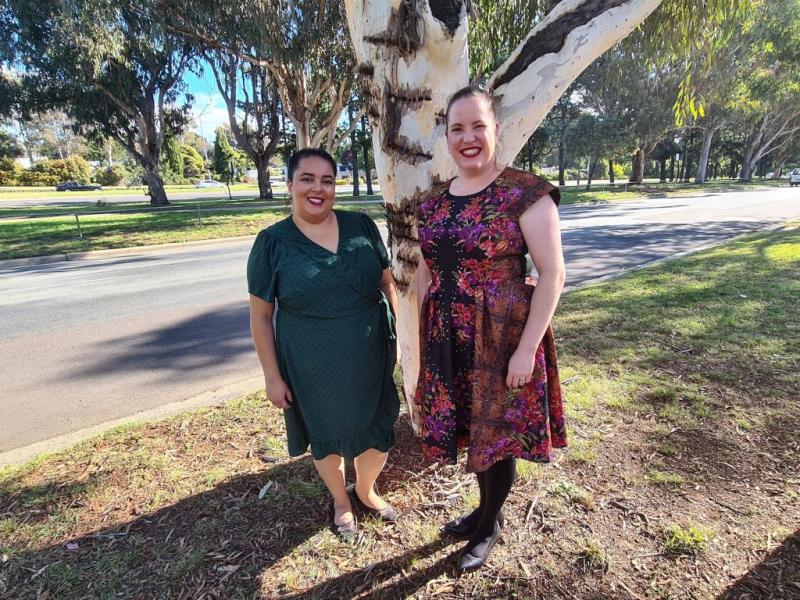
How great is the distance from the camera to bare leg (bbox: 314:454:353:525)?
2.25 metres

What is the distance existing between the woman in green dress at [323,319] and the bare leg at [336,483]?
1cm

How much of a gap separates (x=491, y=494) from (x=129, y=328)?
5.32 meters

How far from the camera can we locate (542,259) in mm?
1591

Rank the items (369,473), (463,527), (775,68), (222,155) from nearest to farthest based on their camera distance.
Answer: (463,527), (369,473), (775,68), (222,155)

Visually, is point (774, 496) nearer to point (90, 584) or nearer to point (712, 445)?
point (712, 445)

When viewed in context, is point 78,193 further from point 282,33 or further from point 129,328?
point 129,328


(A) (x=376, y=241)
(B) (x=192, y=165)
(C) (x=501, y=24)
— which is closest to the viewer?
(A) (x=376, y=241)

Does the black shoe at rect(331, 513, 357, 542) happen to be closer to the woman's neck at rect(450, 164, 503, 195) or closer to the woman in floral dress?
the woman in floral dress

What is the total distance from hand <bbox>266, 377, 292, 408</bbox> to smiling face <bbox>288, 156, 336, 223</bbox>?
74cm

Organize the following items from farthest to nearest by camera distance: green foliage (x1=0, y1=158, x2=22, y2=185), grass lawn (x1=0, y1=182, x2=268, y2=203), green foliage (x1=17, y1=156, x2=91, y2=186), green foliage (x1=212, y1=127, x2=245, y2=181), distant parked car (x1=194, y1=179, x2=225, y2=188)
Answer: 1. distant parked car (x1=194, y1=179, x2=225, y2=188)
2. green foliage (x1=17, y1=156, x2=91, y2=186)
3. green foliage (x1=212, y1=127, x2=245, y2=181)
4. green foliage (x1=0, y1=158, x2=22, y2=185)
5. grass lawn (x1=0, y1=182, x2=268, y2=203)

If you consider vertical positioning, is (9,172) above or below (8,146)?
below

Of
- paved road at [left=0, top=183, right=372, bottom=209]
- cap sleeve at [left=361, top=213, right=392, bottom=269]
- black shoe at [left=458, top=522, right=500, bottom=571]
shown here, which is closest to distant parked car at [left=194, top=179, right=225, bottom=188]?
paved road at [left=0, top=183, right=372, bottom=209]

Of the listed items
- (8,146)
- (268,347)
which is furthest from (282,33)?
(8,146)

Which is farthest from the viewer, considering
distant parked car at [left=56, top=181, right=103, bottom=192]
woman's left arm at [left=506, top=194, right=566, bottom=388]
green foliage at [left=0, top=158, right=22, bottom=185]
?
distant parked car at [left=56, top=181, right=103, bottom=192]
